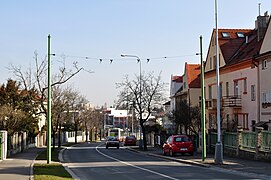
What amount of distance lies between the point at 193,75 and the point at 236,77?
21.1m

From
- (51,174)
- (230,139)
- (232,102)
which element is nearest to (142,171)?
(51,174)

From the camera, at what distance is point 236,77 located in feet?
155

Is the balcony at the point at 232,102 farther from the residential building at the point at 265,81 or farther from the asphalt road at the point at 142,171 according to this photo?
the asphalt road at the point at 142,171

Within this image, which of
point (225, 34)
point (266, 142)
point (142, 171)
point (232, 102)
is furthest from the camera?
point (225, 34)

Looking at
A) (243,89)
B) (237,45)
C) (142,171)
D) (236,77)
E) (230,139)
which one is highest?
(237,45)

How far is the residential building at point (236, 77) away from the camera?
1737 inches

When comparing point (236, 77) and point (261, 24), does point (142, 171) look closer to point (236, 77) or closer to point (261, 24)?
point (236, 77)

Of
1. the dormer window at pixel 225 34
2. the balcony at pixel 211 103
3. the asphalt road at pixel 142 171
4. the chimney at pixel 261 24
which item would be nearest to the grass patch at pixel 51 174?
the asphalt road at pixel 142 171

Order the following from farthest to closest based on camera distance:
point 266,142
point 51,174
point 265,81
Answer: point 265,81 → point 266,142 → point 51,174

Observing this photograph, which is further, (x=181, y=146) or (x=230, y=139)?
(x=181, y=146)

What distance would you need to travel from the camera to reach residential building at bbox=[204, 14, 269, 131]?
1737 inches

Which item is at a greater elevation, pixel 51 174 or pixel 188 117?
pixel 188 117

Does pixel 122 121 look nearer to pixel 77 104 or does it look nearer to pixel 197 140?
pixel 77 104

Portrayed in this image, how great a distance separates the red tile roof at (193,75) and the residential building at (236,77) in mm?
9918
